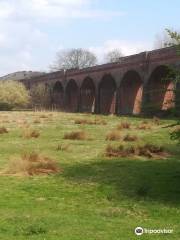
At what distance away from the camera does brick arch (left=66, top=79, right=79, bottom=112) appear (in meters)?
81.2

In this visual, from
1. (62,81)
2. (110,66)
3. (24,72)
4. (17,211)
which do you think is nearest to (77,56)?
(24,72)

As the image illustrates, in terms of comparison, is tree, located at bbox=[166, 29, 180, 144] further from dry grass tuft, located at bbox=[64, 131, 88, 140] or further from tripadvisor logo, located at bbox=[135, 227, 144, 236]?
dry grass tuft, located at bbox=[64, 131, 88, 140]

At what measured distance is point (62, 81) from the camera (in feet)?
273

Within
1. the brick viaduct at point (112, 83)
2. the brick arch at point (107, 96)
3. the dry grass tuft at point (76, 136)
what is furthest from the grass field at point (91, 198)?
the brick arch at point (107, 96)

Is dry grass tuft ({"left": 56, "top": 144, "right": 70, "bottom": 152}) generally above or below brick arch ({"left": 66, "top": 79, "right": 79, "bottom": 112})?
below

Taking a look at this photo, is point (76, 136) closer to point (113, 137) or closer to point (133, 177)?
point (113, 137)

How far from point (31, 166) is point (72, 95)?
242 feet

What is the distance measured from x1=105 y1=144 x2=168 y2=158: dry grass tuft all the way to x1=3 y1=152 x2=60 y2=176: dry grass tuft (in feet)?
11.5

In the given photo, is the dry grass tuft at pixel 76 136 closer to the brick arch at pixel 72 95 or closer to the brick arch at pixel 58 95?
the brick arch at pixel 72 95

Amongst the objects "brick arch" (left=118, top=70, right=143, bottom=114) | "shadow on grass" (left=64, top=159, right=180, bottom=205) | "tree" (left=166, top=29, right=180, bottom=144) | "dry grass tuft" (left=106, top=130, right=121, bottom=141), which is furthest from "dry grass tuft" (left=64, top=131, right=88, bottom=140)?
"brick arch" (left=118, top=70, right=143, bottom=114)

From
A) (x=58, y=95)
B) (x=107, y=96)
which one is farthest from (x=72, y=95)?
(x=107, y=96)

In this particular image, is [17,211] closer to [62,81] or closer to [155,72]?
[155,72]

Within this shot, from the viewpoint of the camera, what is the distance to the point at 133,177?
1243cm

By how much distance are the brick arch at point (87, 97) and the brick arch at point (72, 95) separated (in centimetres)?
109
